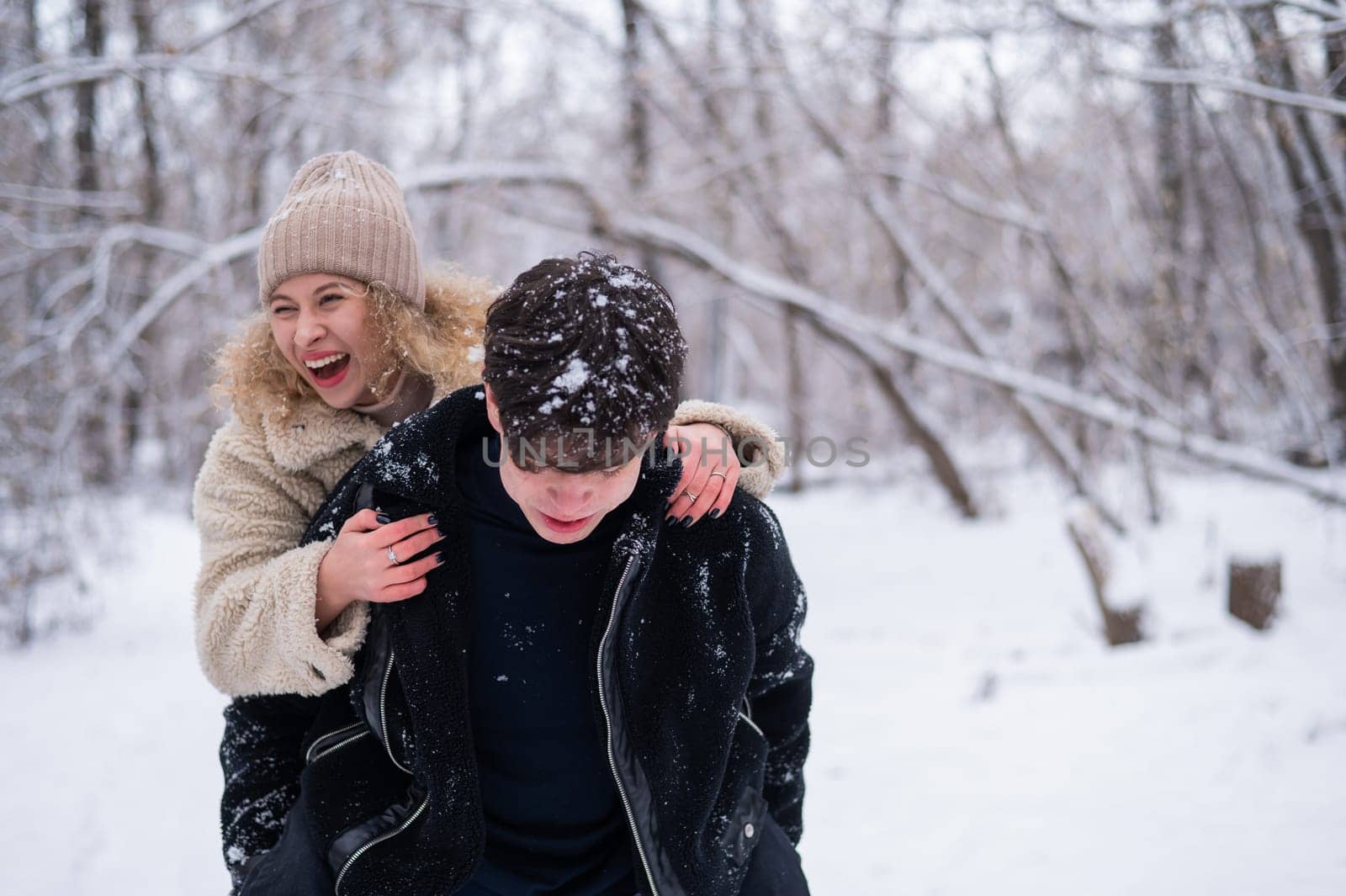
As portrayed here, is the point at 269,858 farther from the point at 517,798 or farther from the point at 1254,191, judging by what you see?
the point at 1254,191

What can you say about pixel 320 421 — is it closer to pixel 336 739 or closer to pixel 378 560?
pixel 378 560

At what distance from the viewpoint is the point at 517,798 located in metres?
1.46

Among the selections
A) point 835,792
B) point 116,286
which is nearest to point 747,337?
point 116,286

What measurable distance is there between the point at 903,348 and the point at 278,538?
5750mm

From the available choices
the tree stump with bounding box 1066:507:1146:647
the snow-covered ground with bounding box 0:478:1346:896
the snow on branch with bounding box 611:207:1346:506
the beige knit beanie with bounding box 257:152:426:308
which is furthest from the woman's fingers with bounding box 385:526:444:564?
the snow on branch with bounding box 611:207:1346:506

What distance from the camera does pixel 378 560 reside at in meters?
1.33

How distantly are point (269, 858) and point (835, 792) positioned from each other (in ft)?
9.18

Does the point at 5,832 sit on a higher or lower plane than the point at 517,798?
lower

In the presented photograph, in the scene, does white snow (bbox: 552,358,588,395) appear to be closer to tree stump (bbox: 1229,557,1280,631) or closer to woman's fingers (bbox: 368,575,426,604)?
woman's fingers (bbox: 368,575,426,604)

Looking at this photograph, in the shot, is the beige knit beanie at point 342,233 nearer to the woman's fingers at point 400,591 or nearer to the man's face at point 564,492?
the man's face at point 564,492

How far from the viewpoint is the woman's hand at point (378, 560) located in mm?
1332

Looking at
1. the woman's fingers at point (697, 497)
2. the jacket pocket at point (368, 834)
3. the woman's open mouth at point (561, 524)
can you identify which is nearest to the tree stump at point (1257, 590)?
the woman's fingers at point (697, 497)

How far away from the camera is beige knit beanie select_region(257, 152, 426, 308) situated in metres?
1.71

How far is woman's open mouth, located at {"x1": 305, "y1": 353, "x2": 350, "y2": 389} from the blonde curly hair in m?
0.04
